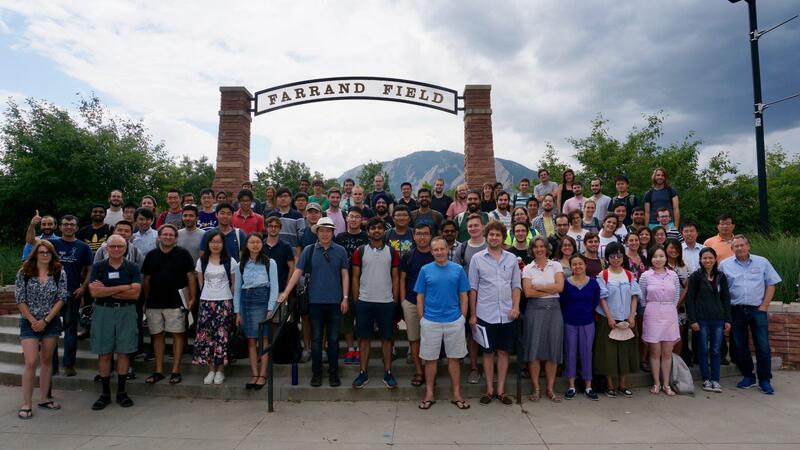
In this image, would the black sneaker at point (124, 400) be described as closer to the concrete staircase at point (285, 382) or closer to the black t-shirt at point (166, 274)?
the concrete staircase at point (285, 382)

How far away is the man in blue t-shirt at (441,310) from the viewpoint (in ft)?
15.3

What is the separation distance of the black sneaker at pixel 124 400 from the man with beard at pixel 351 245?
8.00ft

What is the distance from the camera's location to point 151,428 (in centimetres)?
433

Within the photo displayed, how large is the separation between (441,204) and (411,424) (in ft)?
14.2

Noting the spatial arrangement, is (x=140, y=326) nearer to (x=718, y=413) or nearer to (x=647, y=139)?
(x=718, y=413)

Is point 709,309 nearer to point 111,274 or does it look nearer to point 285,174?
point 111,274

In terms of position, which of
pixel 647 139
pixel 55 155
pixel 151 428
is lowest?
pixel 151 428

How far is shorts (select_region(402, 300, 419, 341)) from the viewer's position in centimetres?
501

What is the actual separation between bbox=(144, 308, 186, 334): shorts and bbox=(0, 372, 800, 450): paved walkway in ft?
2.63

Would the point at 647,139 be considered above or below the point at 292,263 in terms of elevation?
above

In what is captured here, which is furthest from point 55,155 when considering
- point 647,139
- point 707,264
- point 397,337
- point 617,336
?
point 647,139

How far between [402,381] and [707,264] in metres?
4.05

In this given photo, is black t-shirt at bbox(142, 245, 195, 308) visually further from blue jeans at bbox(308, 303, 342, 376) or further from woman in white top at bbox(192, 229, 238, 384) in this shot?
blue jeans at bbox(308, 303, 342, 376)

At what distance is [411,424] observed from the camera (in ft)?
14.3
